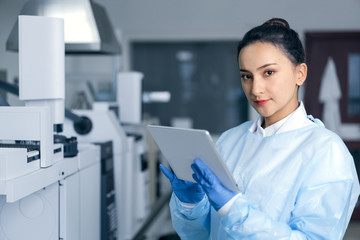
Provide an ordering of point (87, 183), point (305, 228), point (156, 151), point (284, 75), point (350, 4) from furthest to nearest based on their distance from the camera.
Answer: point (350, 4) → point (156, 151) → point (87, 183) → point (284, 75) → point (305, 228)

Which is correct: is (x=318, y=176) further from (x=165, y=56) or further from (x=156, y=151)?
(x=165, y=56)

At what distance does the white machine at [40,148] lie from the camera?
1.09 meters

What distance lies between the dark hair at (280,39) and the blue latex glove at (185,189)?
41cm

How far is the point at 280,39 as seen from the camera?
3.54 feet

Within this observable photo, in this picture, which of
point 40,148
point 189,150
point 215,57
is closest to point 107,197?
point 40,148

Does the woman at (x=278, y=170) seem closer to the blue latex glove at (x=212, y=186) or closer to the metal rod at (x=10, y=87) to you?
the blue latex glove at (x=212, y=186)

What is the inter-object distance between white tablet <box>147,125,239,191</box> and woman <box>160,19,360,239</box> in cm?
3

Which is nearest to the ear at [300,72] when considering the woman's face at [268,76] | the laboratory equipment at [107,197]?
the woman's face at [268,76]

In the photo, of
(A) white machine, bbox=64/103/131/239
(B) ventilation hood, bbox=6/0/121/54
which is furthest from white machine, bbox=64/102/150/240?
(B) ventilation hood, bbox=6/0/121/54

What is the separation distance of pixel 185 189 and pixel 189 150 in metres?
0.23

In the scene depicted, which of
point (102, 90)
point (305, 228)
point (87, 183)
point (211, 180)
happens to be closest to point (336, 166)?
point (305, 228)

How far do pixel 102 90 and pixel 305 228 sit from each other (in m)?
1.92

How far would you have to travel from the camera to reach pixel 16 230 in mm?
1220

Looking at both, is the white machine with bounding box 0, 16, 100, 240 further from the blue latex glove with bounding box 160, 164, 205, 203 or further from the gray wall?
the gray wall
